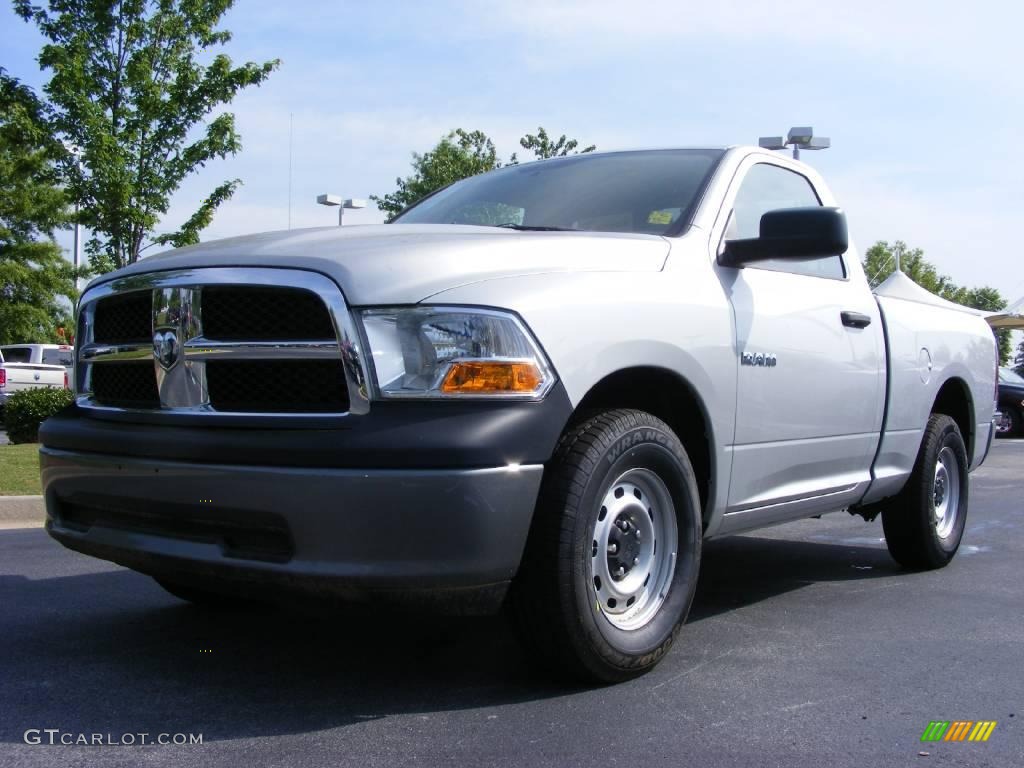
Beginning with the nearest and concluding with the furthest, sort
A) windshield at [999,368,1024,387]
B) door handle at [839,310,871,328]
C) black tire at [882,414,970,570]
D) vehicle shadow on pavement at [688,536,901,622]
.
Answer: door handle at [839,310,871,328] < vehicle shadow on pavement at [688,536,901,622] < black tire at [882,414,970,570] < windshield at [999,368,1024,387]

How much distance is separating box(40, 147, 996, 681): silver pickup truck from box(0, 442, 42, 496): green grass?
4.40 m

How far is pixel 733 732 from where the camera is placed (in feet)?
9.84

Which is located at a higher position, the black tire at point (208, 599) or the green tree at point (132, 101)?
the green tree at point (132, 101)

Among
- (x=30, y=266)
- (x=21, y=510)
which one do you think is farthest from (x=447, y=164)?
(x=21, y=510)

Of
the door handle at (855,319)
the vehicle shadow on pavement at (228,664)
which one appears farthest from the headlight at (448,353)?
the door handle at (855,319)

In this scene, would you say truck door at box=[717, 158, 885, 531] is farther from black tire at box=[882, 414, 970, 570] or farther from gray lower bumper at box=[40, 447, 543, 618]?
gray lower bumper at box=[40, 447, 543, 618]

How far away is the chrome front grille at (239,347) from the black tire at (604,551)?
630 mm

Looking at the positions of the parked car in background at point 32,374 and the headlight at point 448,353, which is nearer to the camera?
the headlight at point 448,353

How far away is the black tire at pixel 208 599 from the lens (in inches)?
168

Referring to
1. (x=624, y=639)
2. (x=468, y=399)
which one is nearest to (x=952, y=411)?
(x=624, y=639)

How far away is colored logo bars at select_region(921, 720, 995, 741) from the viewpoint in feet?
9.89

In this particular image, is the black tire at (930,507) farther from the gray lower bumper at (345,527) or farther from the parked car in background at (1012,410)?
the parked car in background at (1012,410)
